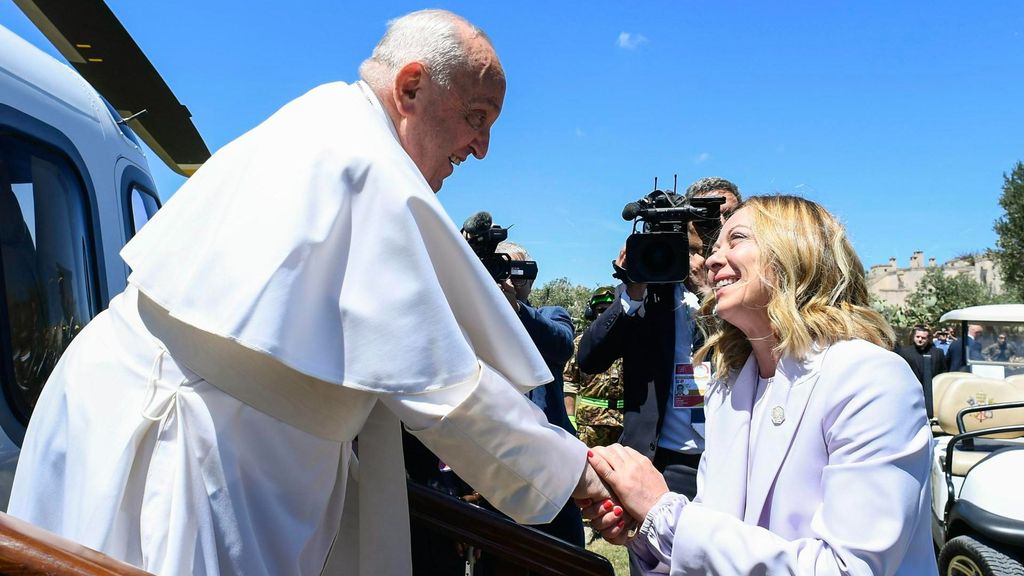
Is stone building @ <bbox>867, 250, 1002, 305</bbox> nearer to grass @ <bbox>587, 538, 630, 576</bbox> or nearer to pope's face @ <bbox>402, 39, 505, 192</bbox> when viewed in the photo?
grass @ <bbox>587, 538, 630, 576</bbox>

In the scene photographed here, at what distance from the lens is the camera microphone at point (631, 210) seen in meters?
3.43

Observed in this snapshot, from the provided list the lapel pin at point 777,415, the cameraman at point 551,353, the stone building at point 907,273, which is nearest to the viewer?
the lapel pin at point 777,415

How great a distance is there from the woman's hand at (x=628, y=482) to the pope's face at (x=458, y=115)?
91cm

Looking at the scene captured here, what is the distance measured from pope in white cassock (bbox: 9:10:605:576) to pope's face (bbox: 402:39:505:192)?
26 centimetres

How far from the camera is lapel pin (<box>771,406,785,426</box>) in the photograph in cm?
191

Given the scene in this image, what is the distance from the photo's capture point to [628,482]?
2059 millimetres

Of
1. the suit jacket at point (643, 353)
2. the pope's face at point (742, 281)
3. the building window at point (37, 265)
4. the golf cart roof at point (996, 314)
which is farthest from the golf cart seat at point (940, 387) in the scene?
the building window at point (37, 265)

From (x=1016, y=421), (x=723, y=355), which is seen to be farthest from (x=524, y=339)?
(x=1016, y=421)

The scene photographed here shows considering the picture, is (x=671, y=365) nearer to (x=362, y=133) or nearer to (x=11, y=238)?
(x=362, y=133)

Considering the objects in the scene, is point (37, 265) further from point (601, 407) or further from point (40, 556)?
point (601, 407)

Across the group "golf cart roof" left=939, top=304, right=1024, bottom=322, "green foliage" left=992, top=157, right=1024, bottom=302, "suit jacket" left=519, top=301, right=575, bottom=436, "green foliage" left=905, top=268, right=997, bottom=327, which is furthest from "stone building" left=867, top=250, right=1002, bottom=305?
"suit jacket" left=519, top=301, right=575, bottom=436

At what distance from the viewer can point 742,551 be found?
1724mm

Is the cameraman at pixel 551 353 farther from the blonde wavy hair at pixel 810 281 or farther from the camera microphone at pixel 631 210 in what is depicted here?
the blonde wavy hair at pixel 810 281

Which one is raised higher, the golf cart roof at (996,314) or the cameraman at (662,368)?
the golf cart roof at (996,314)
